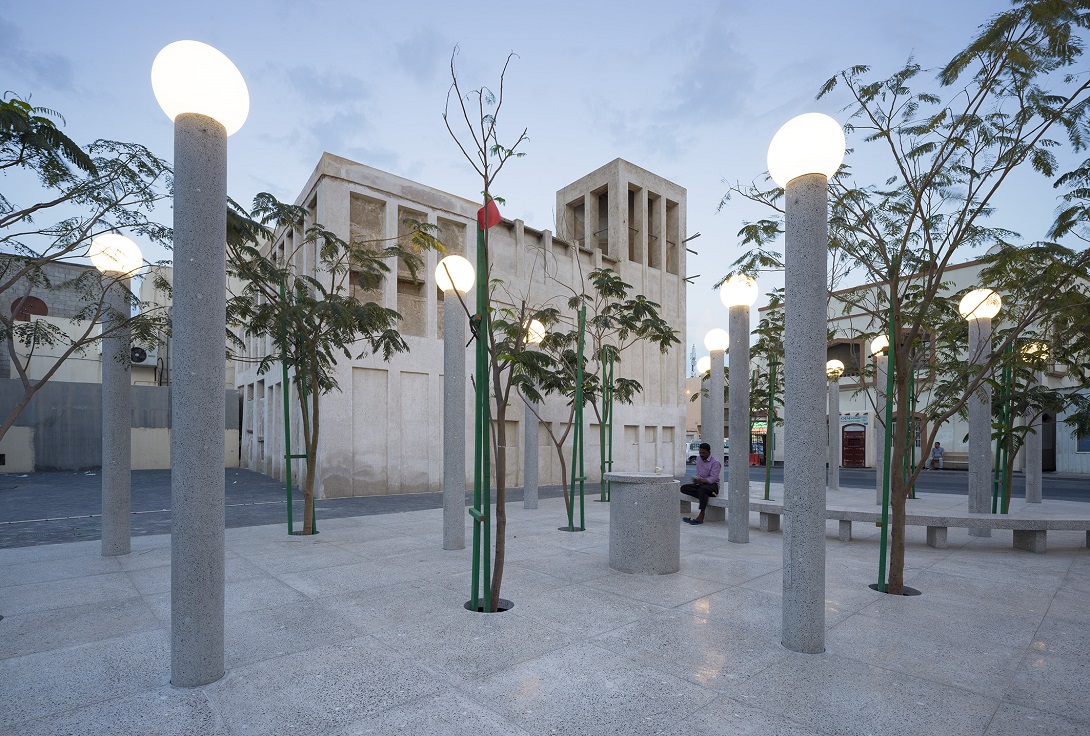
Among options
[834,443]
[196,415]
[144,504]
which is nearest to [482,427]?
[196,415]

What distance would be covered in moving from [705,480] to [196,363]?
875 centimetres

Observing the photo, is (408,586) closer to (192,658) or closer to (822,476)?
(192,658)

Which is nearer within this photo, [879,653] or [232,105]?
[232,105]

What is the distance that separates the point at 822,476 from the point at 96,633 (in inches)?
223

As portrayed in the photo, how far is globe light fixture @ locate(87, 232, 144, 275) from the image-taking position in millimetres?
6398

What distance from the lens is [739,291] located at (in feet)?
27.4

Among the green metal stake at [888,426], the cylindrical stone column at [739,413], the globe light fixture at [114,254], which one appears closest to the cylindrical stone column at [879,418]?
the cylindrical stone column at [739,413]

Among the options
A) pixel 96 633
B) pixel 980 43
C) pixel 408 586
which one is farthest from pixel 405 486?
pixel 980 43

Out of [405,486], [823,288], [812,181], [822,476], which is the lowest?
[405,486]

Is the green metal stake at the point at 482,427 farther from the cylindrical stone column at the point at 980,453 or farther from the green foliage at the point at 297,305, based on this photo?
the cylindrical stone column at the point at 980,453

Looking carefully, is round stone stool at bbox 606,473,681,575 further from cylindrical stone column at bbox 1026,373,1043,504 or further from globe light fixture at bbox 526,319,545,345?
cylindrical stone column at bbox 1026,373,1043,504

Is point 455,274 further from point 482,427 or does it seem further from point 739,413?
point 739,413

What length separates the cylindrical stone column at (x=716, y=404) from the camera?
12.2 metres

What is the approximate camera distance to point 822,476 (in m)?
4.21
